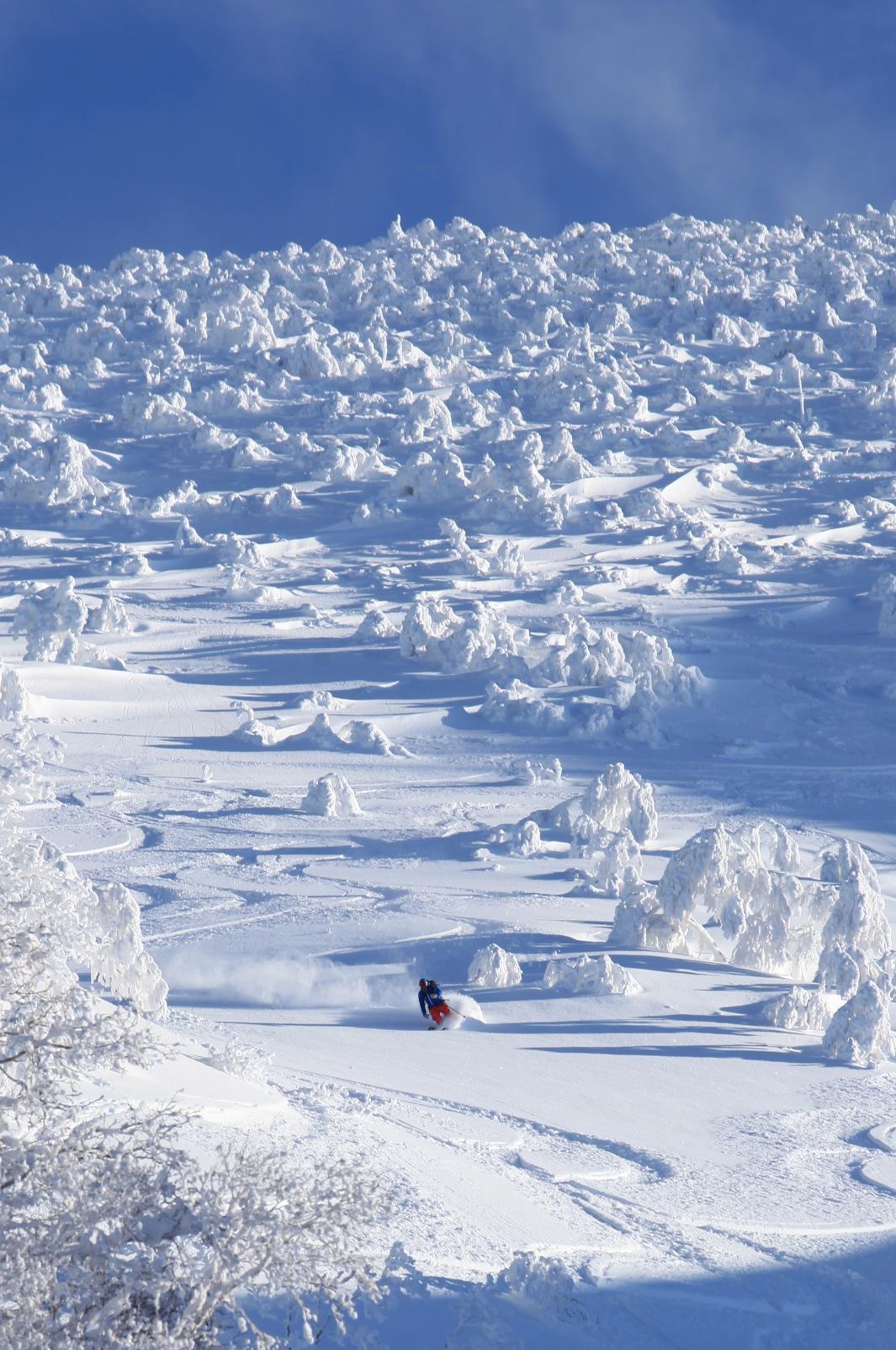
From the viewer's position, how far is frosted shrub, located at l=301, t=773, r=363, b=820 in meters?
15.0

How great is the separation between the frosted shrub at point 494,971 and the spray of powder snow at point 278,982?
1.51ft

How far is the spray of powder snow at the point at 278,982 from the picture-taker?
9.80m

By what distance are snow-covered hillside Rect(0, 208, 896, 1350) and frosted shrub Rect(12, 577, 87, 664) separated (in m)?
0.07

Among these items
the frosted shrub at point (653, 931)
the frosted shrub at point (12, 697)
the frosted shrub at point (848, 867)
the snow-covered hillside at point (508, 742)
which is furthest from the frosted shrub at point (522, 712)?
the frosted shrub at point (653, 931)

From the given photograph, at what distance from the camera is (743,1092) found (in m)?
8.03

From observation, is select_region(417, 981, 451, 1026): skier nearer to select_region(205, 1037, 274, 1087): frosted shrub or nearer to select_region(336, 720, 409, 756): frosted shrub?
select_region(205, 1037, 274, 1087): frosted shrub

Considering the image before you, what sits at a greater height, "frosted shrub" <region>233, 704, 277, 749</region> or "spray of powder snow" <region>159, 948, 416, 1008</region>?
"frosted shrub" <region>233, 704, 277, 749</region>

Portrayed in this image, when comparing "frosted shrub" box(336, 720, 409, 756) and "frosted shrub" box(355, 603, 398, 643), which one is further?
"frosted shrub" box(355, 603, 398, 643)

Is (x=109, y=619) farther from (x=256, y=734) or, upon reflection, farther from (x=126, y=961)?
(x=126, y=961)

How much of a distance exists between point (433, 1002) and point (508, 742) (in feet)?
31.4

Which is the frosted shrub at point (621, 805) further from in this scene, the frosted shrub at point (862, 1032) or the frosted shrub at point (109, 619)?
the frosted shrub at point (109, 619)

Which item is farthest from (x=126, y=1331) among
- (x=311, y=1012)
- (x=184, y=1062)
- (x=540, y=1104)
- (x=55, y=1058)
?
(x=311, y=1012)

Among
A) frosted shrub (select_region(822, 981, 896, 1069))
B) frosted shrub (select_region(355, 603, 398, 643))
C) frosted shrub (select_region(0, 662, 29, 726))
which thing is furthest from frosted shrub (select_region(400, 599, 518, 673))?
frosted shrub (select_region(822, 981, 896, 1069))

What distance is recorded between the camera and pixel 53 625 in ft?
68.7
